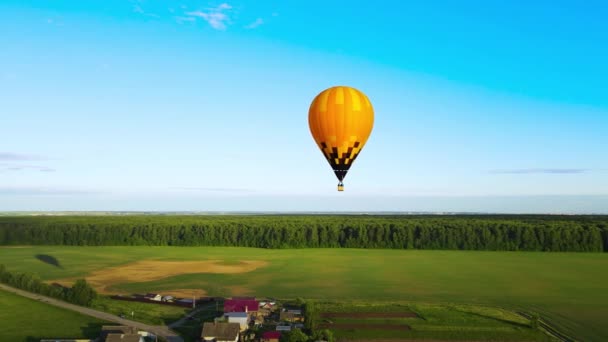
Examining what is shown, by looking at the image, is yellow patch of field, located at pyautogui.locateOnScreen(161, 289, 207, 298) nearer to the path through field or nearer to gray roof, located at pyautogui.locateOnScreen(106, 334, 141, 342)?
the path through field

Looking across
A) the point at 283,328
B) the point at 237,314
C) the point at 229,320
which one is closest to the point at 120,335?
the point at 229,320

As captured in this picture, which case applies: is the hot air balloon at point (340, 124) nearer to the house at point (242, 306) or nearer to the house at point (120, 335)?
the house at point (242, 306)

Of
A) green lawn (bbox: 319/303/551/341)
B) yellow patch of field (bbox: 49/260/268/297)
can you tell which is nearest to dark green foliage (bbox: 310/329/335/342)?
green lawn (bbox: 319/303/551/341)

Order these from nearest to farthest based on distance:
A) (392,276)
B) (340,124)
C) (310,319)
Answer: (340,124)
(310,319)
(392,276)

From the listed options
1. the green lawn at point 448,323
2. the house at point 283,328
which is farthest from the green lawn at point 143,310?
the green lawn at point 448,323

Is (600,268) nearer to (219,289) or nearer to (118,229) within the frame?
(219,289)

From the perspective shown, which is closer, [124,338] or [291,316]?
[124,338]

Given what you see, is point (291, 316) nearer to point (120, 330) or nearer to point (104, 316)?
point (120, 330)
